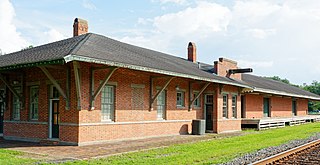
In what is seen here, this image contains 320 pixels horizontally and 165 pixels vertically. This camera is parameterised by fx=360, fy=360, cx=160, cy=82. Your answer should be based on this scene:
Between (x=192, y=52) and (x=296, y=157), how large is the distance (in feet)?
55.7

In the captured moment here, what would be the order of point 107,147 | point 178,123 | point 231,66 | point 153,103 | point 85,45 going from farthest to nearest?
point 231,66 → point 178,123 → point 153,103 → point 85,45 → point 107,147

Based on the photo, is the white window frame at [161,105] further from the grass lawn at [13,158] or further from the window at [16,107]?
the grass lawn at [13,158]

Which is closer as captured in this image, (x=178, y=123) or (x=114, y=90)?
(x=114, y=90)

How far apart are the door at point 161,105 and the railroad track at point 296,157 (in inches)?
285

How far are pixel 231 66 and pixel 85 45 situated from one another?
12449mm

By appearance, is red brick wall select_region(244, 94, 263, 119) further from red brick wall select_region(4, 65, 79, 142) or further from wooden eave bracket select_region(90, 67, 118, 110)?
red brick wall select_region(4, 65, 79, 142)

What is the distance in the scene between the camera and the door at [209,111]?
21.2m

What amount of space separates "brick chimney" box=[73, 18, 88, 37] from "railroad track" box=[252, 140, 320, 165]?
12.2 m

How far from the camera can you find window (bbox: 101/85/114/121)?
47.6ft

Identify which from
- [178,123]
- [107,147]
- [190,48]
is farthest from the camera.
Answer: [190,48]

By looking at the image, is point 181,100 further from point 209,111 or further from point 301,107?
point 301,107

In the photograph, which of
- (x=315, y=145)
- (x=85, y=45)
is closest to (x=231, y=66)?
(x=315, y=145)

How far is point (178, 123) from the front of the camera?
61.9 ft

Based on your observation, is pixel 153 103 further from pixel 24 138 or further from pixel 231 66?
pixel 231 66
